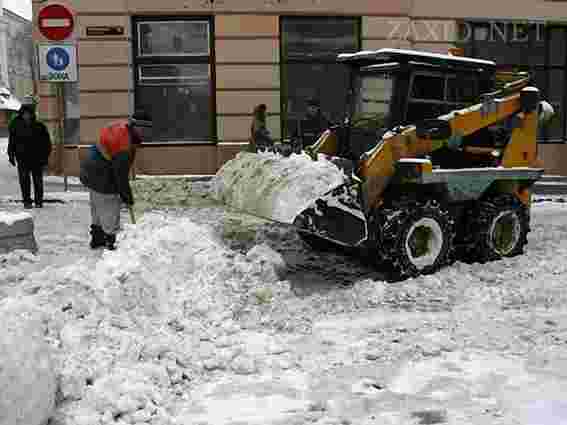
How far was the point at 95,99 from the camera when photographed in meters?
14.7

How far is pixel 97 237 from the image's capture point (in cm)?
820

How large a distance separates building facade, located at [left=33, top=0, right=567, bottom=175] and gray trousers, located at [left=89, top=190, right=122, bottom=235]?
681 centimetres

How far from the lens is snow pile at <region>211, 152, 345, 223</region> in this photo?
276 inches

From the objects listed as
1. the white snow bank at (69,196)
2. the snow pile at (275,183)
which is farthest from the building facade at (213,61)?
the snow pile at (275,183)

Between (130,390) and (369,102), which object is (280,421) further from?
(369,102)

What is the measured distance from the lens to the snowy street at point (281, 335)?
4.30 metres

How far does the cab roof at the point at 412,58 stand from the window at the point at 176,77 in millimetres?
7230

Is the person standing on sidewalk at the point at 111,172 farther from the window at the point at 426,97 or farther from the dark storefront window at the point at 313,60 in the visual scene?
the dark storefront window at the point at 313,60

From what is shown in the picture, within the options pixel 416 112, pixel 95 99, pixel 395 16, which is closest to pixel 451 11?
pixel 395 16

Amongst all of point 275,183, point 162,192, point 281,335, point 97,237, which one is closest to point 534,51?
point 162,192

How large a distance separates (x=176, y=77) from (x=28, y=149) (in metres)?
4.63

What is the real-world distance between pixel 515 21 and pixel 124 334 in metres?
14.0

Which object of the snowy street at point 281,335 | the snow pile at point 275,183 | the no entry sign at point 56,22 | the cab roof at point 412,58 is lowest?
the snowy street at point 281,335

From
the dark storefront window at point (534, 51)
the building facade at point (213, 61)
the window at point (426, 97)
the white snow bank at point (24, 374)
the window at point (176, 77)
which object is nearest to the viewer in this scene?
the white snow bank at point (24, 374)
